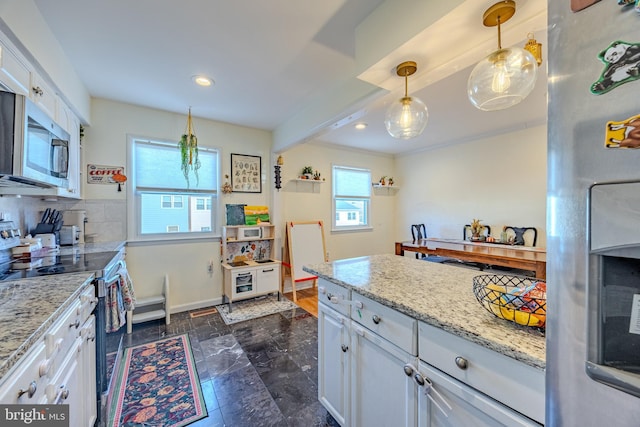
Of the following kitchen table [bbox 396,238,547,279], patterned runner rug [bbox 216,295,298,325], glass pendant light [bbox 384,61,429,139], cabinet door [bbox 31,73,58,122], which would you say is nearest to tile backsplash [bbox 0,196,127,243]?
cabinet door [bbox 31,73,58,122]

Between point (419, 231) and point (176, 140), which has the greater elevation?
point (176, 140)

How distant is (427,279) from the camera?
1404mm

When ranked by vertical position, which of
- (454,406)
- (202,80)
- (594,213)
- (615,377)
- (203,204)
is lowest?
(454,406)

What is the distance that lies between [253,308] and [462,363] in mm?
2941

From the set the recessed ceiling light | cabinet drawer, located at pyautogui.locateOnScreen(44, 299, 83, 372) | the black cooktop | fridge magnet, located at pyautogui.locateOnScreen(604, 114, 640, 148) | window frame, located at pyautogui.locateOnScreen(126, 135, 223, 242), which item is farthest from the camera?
window frame, located at pyautogui.locateOnScreen(126, 135, 223, 242)

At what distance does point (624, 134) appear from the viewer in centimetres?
43

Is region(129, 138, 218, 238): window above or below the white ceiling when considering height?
below

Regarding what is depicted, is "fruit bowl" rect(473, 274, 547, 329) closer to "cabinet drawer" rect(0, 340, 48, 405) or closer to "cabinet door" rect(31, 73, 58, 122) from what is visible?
"cabinet drawer" rect(0, 340, 48, 405)

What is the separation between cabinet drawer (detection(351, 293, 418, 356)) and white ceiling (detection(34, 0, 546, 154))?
4.42 feet

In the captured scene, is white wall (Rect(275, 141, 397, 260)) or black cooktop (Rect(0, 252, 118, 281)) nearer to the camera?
black cooktop (Rect(0, 252, 118, 281))

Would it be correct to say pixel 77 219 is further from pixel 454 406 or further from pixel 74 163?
pixel 454 406

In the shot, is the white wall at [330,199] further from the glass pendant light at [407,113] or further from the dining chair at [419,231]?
the glass pendant light at [407,113]

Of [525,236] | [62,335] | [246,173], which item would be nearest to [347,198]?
[246,173]

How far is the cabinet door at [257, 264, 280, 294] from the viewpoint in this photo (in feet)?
11.3
